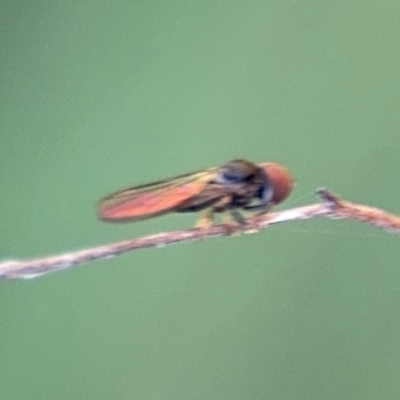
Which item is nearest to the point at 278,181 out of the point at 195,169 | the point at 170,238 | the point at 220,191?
the point at 220,191

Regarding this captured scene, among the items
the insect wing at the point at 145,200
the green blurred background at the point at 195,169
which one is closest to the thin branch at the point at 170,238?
the insect wing at the point at 145,200

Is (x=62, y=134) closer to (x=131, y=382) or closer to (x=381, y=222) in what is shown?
(x=131, y=382)

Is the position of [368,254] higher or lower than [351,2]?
lower

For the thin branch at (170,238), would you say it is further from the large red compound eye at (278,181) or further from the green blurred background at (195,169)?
the green blurred background at (195,169)

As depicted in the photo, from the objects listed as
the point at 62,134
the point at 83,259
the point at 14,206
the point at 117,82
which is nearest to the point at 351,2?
the point at 117,82

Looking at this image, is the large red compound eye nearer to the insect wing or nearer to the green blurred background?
the insect wing

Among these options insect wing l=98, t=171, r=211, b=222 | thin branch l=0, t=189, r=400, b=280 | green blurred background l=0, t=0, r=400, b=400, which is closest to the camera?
thin branch l=0, t=189, r=400, b=280

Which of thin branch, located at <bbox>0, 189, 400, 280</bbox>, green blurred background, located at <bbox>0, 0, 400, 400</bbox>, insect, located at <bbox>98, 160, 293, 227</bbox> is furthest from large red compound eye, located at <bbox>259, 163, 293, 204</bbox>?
green blurred background, located at <bbox>0, 0, 400, 400</bbox>
